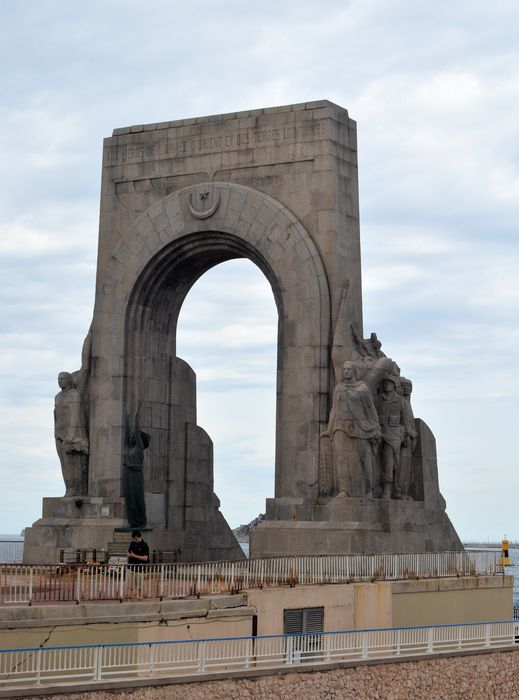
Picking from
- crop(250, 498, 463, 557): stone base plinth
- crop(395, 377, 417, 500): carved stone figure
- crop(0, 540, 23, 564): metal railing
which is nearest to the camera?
crop(250, 498, 463, 557): stone base plinth

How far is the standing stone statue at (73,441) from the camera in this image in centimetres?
3584

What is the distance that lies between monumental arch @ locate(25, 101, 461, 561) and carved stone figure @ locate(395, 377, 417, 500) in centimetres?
10

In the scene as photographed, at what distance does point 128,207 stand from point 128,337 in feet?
11.4

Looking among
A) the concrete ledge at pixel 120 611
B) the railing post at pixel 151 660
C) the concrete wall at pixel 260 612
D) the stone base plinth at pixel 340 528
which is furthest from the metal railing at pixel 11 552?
the railing post at pixel 151 660

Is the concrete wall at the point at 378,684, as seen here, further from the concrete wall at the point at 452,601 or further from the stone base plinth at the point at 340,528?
the stone base plinth at the point at 340,528

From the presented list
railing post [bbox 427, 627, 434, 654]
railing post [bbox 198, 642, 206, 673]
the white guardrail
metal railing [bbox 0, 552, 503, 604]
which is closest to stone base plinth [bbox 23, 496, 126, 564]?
metal railing [bbox 0, 552, 503, 604]

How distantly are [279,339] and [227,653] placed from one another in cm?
1175

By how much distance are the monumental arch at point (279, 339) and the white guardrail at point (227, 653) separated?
4326 mm

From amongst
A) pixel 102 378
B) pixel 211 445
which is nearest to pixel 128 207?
pixel 102 378

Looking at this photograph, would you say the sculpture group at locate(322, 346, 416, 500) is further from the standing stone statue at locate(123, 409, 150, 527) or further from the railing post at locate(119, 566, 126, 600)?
the railing post at locate(119, 566, 126, 600)

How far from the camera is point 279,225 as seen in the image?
33.9 meters

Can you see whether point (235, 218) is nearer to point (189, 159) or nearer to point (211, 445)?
point (189, 159)

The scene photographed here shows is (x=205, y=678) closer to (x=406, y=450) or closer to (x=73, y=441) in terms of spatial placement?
(x=406, y=450)

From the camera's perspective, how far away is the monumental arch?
32656 mm
